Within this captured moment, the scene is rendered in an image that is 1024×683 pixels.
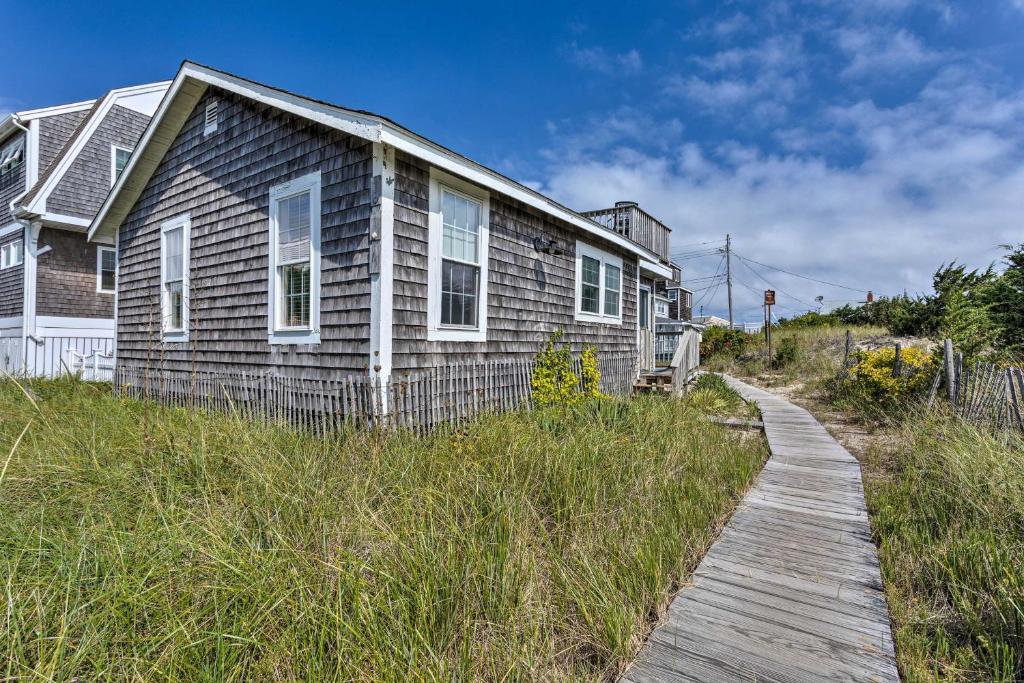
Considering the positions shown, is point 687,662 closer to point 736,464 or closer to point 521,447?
point 521,447

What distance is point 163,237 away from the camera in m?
9.12

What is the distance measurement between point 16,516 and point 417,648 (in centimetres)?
272

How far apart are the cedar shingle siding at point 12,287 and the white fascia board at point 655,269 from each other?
680 inches

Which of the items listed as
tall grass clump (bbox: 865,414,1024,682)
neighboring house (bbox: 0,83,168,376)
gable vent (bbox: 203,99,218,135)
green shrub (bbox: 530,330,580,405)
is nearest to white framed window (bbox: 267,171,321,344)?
gable vent (bbox: 203,99,218,135)

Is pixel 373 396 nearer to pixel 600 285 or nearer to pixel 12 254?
pixel 600 285

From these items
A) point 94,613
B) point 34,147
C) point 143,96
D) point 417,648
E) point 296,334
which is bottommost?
point 417,648

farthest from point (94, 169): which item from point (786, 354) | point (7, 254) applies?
point (786, 354)

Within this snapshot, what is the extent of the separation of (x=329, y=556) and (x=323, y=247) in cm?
497

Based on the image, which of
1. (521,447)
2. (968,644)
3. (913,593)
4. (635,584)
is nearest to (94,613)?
(635,584)

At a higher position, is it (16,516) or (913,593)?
(16,516)

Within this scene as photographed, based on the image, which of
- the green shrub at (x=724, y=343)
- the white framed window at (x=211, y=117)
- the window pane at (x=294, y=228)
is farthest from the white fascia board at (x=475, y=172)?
the green shrub at (x=724, y=343)

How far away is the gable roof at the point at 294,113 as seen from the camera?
570 centimetres

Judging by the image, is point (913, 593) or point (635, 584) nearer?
point (635, 584)

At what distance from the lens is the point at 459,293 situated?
23.2ft
